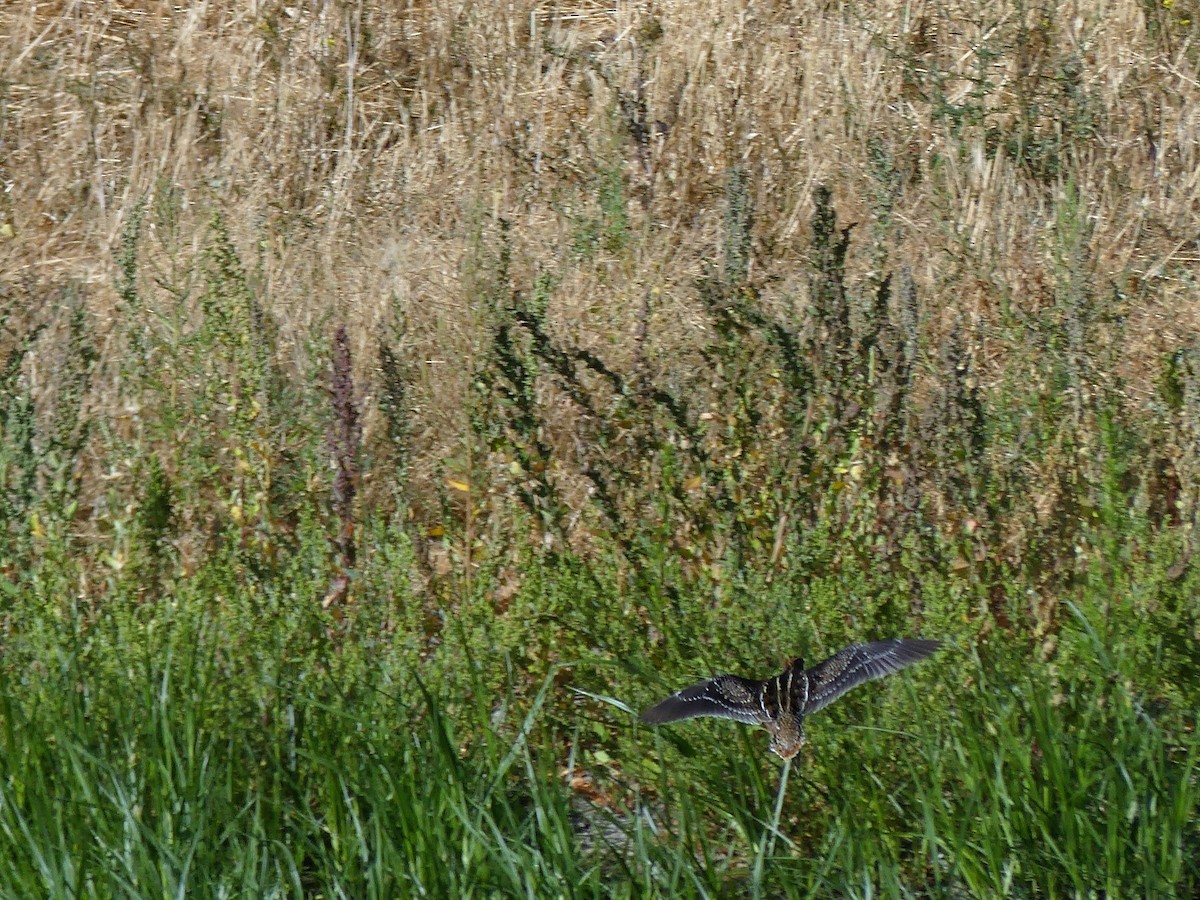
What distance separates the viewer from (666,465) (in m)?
3.61

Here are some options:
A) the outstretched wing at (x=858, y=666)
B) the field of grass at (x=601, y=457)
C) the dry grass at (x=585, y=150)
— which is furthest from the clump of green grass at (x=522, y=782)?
the dry grass at (x=585, y=150)

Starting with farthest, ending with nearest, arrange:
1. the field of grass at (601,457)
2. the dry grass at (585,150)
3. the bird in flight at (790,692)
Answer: the dry grass at (585,150) → the field of grass at (601,457) → the bird in flight at (790,692)

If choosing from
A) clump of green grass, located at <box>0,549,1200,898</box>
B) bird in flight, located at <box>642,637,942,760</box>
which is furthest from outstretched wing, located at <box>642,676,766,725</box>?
clump of green grass, located at <box>0,549,1200,898</box>

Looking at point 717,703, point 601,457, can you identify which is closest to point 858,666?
point 717,703

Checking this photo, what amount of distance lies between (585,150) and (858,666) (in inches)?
169

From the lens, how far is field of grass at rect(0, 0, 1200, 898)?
279 cm

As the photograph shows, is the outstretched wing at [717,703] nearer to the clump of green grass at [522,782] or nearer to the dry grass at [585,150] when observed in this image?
the clump of green grass at [522,782]

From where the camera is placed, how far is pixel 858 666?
8.79 feet

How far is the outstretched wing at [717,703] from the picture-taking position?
2.61 m

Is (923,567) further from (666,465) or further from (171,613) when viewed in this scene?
(171,613)

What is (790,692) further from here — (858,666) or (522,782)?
(522,782)

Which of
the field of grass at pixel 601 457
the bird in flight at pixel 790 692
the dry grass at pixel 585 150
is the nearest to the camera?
the bird in flight at pixel 790 692

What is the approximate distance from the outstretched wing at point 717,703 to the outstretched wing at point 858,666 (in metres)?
0.09

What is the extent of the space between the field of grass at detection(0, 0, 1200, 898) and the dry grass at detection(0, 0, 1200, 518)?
3 cm
